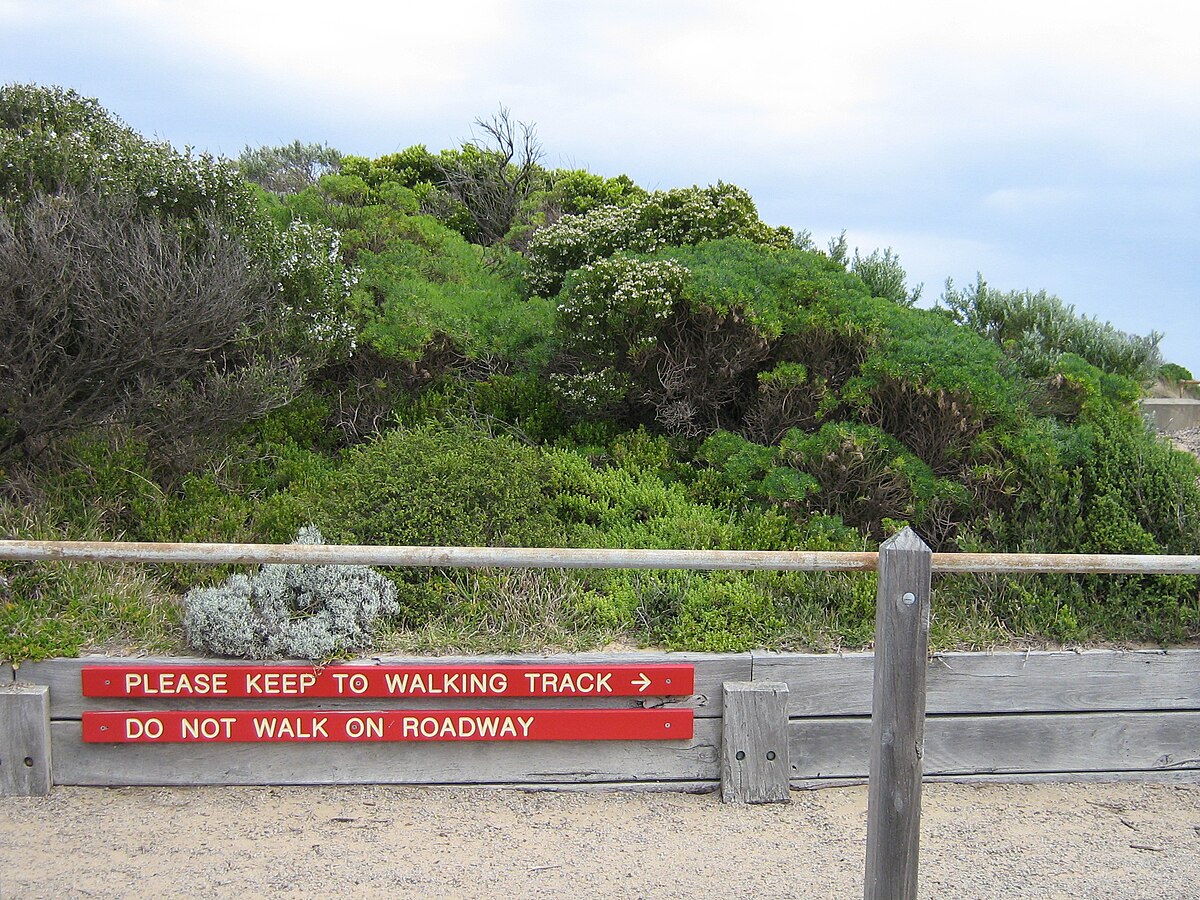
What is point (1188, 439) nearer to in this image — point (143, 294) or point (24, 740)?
point (143, 294)

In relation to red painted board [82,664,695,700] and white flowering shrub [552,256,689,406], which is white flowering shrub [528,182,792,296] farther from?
red painted board [82,664,695,700]

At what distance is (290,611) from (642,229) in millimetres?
4930

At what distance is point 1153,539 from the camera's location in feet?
17.2

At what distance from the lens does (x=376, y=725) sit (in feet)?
14.3

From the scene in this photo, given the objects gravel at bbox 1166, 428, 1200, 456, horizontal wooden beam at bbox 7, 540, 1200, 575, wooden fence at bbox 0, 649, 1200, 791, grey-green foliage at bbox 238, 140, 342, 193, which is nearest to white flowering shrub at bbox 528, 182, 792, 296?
wooden fence at bbox 0, 649, 1200, 791

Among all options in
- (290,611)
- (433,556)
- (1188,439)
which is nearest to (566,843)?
(433,556)

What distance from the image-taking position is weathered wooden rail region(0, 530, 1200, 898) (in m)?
4.38

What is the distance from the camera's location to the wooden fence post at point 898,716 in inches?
112

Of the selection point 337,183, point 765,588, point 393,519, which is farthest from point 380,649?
point 337,183

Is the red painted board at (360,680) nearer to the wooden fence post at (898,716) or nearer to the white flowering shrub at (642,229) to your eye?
the wooden fence post at (898,716)

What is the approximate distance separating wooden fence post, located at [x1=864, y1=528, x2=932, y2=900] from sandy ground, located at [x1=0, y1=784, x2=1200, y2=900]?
2.64 feet

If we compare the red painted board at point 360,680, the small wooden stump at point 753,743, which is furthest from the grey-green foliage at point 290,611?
the small wooden stump at point 753,743

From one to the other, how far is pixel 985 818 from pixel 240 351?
502cm

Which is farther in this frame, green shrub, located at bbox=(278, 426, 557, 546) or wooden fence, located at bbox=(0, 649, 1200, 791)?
green shrub, located at bbox=(278, 426, 557, 546)
